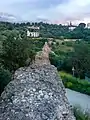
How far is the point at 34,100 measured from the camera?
242cm

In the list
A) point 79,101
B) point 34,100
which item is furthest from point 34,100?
point 79,101

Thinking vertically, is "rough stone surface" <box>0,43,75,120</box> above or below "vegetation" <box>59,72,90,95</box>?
above

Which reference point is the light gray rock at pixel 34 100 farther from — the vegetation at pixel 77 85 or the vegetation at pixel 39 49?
the vegetation at pixel 77 85

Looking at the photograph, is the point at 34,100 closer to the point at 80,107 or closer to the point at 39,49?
the point at 80,107

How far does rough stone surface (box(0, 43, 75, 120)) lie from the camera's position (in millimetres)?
2367

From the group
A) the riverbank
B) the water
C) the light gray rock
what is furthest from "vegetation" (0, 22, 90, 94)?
the light gray rock

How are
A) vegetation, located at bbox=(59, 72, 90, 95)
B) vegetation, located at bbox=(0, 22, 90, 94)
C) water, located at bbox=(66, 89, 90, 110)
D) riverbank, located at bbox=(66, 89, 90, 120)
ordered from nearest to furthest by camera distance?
riverbank, located at bbox=(66, 89, 90, 120), vegetation, located at bbox=(0, 22, 90, 94), water, located at bbox=(66, 89, 90, 110), vegetation, located at bbox=(59, 72, 90, 95)

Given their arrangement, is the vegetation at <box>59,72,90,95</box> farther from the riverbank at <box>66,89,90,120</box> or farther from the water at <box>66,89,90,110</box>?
the riverbank at <box>66,89,90,120</box>

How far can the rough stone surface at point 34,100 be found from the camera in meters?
2.37

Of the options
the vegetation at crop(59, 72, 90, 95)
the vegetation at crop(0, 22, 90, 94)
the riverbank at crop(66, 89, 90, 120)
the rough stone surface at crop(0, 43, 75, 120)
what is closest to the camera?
the rough stone surface at crop(0, 43, 75, 120)

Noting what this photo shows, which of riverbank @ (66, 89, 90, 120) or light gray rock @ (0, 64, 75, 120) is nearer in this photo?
light gray rock @ (0, 64, 75, 120)

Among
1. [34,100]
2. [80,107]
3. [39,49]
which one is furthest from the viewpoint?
[39,49]

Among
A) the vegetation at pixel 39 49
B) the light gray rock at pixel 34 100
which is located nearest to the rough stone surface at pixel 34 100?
the light gray rock at pixel 34 100

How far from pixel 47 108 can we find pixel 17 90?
11.2 inches
